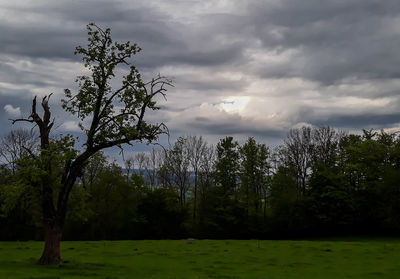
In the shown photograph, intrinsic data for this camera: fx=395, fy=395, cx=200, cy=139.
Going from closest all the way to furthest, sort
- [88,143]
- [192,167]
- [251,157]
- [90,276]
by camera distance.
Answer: [90,276] < [88,143] < [251,157] < [192,167]

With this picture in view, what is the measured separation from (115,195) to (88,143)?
48.2 metres

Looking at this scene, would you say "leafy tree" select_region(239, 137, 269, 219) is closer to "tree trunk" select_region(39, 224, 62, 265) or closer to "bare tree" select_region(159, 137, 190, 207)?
"bare tree" select_region(159, 137, 190, 207)

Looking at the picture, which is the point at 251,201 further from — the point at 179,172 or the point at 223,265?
the point at 223,265

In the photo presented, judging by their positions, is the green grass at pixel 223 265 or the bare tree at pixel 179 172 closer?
the green grass at pixel 223 265

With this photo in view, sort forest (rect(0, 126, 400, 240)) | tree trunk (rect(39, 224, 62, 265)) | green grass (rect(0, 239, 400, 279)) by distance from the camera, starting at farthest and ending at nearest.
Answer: forest (rect(0, 126, 400, 240)), tree trunk (rect(39, 224, 62, 265)), green grass (rect(0, 239, 400, 279))

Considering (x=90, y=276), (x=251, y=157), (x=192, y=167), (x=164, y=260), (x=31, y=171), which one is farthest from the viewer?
(x=192, y=167)

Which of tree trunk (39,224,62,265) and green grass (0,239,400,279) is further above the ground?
tree trunk (39,224,62,265)

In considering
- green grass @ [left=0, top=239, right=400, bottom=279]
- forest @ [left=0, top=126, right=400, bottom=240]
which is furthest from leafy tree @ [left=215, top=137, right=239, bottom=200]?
green grass @ [left=0, top=239, right=400, bottom=279]

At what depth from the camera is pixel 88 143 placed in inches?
1256

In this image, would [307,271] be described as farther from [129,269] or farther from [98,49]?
[98,49]

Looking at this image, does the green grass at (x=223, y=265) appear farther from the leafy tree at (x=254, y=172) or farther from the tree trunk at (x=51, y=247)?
the leafy tree at (x=254, y=172)

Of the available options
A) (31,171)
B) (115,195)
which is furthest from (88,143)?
(115,195)

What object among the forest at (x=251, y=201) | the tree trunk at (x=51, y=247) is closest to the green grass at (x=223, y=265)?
the tree trunk at (x=51, y=247)

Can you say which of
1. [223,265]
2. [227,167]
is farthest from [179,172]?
[223,265]
